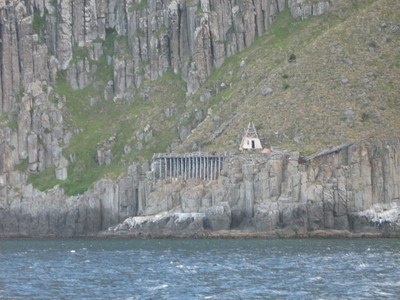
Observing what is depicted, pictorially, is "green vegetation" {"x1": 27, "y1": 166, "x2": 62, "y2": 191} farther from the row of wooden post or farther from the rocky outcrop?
the rocky outcrop

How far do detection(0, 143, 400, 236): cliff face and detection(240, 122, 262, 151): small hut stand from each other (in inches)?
111

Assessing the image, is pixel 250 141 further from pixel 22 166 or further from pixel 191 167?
pixel 22 166

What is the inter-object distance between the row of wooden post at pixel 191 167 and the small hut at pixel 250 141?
3911mm

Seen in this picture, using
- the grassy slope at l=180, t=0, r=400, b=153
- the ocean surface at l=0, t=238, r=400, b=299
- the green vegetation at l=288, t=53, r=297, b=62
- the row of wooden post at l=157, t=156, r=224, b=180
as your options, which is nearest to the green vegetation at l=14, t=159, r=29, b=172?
the grassy slope at l=180, t=0, r=400, b=153

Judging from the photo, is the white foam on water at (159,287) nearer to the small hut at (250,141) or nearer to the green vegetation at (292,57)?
the small hut at (250,141)

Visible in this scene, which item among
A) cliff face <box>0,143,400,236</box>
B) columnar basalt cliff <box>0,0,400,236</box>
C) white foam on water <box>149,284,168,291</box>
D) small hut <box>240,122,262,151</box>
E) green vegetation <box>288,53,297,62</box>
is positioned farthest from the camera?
green vegetation <box>288,53,297,62</box>

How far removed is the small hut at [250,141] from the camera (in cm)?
15338

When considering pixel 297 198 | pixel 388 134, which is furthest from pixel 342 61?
pixel 297 198

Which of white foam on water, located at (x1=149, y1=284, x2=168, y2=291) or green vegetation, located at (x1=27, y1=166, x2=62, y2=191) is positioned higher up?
green vegetation, located at (x1=27, y1=166, x2=62, y2=191)

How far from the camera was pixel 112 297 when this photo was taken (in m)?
79.9

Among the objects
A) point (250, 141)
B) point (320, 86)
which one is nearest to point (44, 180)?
point (250, 141)

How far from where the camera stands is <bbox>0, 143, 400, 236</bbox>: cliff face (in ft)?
461

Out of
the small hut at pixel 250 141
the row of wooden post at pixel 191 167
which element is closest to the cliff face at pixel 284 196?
the row of wooden post at pixel 191 167

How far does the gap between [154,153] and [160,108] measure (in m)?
21.6
